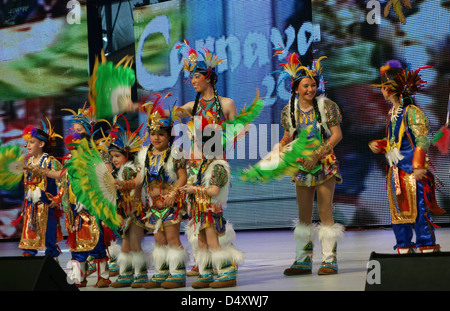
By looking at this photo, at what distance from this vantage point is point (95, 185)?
4.61 m

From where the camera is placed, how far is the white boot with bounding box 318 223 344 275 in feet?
16.0

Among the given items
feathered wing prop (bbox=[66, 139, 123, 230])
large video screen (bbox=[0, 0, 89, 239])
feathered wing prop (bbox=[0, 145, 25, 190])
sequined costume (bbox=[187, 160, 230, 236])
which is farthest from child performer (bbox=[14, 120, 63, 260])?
large video screen (bbox=[0, 0, 89, 239])

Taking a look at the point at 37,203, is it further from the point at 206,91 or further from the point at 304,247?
the point at 304,247

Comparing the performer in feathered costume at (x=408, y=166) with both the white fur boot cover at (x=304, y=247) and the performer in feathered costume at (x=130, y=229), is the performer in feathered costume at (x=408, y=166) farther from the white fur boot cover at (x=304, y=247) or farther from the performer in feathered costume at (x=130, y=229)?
the performer in feathered costume at (x=130, y=229)

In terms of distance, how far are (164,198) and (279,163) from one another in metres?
0.87

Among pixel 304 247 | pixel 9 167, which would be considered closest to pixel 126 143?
pixel 9 167

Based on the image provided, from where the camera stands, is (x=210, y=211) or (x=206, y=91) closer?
(x=210, y=211)

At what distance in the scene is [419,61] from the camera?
27.5ft

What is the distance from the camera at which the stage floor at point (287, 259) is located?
4430mm

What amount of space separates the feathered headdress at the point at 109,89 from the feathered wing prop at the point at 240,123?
2.74 feet

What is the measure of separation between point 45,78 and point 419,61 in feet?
19.0

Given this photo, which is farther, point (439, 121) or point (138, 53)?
point (138, 53)
